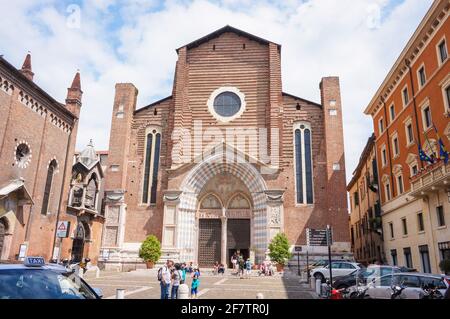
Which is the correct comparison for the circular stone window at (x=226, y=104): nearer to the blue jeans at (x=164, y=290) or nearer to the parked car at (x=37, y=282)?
the blue jeans at (x=164, y=290)

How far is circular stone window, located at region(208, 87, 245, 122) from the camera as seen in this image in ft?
102

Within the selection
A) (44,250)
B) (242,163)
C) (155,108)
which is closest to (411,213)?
(242,163)

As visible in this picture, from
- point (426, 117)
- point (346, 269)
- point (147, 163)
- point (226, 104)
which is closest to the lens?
point (346, 269)

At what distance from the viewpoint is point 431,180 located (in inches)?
758

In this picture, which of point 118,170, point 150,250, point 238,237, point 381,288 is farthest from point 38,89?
point 381,288

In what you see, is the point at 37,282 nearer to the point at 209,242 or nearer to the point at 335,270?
the point at 335,270

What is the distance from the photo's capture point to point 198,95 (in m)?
32.2

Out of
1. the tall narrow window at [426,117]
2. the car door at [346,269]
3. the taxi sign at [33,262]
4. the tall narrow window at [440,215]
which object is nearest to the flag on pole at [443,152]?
the tall narrow window at [426,117]

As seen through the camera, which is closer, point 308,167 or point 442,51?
point 442,51

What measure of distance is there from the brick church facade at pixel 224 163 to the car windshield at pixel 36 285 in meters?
23.0

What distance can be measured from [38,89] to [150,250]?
13.6 metres

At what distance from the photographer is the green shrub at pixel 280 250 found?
83.0 feet

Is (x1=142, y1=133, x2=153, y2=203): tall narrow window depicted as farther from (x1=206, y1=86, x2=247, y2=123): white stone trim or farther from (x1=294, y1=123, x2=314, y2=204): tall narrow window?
(x1=294, y1=123, x2=314, y2=204): tall narrow window
